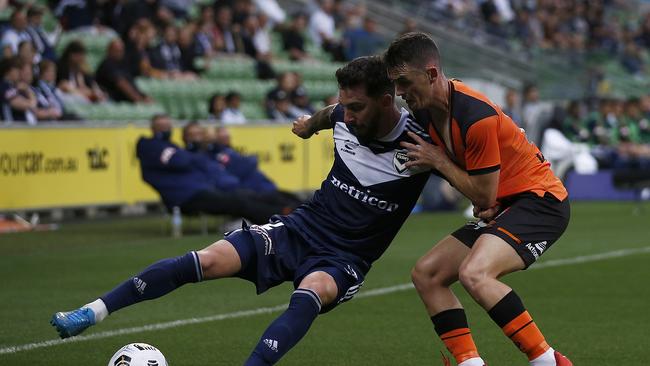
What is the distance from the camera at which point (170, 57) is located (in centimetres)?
2225

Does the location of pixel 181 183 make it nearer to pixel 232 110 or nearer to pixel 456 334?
pixel 232 110

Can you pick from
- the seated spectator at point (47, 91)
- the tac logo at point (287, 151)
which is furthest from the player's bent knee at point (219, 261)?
the tac logo at point (287, 151)

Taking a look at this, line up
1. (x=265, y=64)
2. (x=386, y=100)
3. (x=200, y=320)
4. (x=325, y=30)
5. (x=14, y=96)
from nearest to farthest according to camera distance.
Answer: (x=386, y=100) < (x=200, y=320) < (x=14, y=96) < (x=265, y=64) < (x=325, y=30)

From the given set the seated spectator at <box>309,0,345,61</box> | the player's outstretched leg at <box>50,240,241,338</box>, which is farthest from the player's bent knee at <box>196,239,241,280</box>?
the seated spectator at <box>309,0,345,61</box>

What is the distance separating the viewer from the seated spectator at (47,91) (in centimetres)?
1802

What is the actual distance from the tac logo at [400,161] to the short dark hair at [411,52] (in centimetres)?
58

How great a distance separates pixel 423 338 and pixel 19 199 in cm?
922

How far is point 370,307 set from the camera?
10414mm

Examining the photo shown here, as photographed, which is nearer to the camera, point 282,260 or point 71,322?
point 71,322

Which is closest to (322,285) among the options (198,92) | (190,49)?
(198,92)

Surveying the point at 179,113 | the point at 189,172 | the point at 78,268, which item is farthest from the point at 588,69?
the point at 78,268

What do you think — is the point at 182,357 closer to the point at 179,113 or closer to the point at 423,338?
the point at 423,338

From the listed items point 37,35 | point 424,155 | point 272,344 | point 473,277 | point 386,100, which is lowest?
point 37,35

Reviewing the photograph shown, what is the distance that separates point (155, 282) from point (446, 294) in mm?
1602
